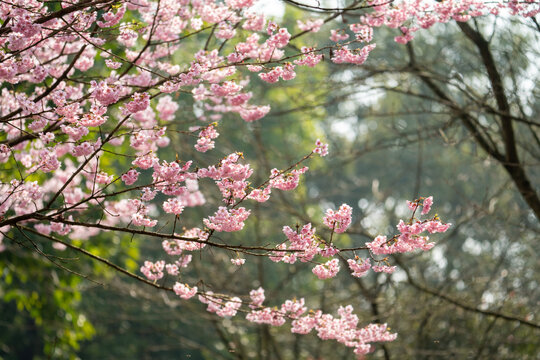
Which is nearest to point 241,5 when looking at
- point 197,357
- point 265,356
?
point 265,356

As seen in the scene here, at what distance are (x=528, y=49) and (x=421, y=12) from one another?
60.3 inches

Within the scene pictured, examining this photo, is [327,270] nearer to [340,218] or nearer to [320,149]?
[340,218]

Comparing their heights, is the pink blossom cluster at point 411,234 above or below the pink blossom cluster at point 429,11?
below

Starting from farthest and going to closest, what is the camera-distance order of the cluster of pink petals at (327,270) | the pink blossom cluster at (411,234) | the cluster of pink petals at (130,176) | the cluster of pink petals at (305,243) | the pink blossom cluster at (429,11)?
the pink blossom cluster at (429,11)
the cluster of pink petals at (327,270)
the cluster of pink petals at (130,176)
the cluster of pink petals at (305,243)
the pink blossom cluster at (411,234)

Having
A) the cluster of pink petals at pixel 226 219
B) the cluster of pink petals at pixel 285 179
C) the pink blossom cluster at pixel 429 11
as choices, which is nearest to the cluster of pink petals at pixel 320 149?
the cluster of pink petals at pixel 285 179

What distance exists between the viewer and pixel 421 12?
4770mm

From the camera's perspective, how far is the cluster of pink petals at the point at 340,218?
11.3ft

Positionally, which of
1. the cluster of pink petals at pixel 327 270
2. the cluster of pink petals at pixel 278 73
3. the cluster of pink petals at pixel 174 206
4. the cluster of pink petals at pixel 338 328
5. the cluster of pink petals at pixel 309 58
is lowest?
the cluster of pink petals at pixel 338 328

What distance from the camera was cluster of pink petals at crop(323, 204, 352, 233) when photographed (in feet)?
11.3

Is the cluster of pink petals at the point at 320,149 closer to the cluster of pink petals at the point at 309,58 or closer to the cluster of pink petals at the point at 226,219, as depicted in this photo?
the cluster of pink petals at the point at 226,219

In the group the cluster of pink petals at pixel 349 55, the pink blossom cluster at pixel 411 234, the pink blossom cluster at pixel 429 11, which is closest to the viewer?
the pink blossom cluster at pixel 411 234

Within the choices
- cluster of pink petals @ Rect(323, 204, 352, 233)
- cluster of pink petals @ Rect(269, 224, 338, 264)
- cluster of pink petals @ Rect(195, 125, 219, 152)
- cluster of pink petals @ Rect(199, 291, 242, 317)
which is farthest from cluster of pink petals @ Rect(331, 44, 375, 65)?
cluster of pink petals @ Rect(199, 291, 242, 317)

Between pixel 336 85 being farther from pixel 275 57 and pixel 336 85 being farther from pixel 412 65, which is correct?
pixel 275 57

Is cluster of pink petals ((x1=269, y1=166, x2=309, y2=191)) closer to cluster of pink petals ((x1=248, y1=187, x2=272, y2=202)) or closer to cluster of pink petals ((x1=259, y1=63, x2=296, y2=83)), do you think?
cluster of pink petals ((x1=248, y1=187, x2=272, y2=202))
